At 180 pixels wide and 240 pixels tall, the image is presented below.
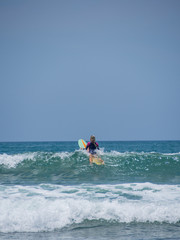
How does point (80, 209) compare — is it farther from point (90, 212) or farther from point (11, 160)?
point (11, 160)

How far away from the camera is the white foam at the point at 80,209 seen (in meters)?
5.57

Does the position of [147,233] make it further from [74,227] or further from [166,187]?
[166,187]

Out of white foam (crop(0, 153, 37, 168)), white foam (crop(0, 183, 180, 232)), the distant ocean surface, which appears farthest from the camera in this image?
white foam (crop(0, 153, 37, 168))

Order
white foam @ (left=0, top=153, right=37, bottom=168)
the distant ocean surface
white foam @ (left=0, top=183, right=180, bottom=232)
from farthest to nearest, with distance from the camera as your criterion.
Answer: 1. white foam @ (left=0, top=153, right=37, bottom=168)
2. white foam @ (left=0, top=183, right=180, bottom=232)
3. the distant ocean surface

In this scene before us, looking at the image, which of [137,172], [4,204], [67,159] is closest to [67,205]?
[4,204]

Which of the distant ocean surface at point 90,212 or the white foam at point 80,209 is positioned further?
the white foam at point 80,209

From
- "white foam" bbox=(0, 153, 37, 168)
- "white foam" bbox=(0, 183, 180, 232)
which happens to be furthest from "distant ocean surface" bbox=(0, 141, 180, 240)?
"white foam" bbox=(0, 153, 37, 168)

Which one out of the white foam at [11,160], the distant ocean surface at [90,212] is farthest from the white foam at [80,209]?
the white foam at [11,160]

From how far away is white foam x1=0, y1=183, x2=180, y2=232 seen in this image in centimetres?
557

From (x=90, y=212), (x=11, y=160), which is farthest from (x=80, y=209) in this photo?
(x=11, y=160)

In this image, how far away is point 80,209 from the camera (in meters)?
6.11

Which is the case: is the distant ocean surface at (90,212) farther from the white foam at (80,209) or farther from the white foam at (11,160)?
the white foam at (11,160)

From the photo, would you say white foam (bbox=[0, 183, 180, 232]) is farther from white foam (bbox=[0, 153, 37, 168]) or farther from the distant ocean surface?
white foam (bbox=[0, 153, 37, 168])

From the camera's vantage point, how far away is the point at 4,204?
249 inches
